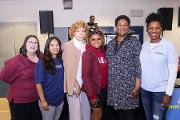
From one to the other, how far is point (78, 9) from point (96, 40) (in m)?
6.00

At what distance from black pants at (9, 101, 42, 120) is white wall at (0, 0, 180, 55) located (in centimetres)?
599

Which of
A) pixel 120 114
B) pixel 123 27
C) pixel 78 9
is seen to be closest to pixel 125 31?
pixel 123 27

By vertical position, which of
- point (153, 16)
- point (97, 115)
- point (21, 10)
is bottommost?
point (97, 115)

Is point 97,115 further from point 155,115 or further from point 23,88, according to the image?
point 23,88

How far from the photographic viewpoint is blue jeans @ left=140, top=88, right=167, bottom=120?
7.41 feet

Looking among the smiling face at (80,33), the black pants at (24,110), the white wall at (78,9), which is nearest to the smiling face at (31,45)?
the smiling face at (80,33)

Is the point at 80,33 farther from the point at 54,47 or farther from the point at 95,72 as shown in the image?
the point at 95,72

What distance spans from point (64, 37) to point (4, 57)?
85.2 inches

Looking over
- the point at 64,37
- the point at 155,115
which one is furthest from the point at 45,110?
the point at 64,37

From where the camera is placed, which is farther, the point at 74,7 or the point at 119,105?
the point at 74,7

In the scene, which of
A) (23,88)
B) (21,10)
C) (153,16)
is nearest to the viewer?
(153,16)

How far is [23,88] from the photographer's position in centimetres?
239

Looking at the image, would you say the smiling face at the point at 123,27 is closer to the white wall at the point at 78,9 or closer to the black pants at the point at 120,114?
the black pants at the point at 120,114

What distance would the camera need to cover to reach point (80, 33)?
245cm
